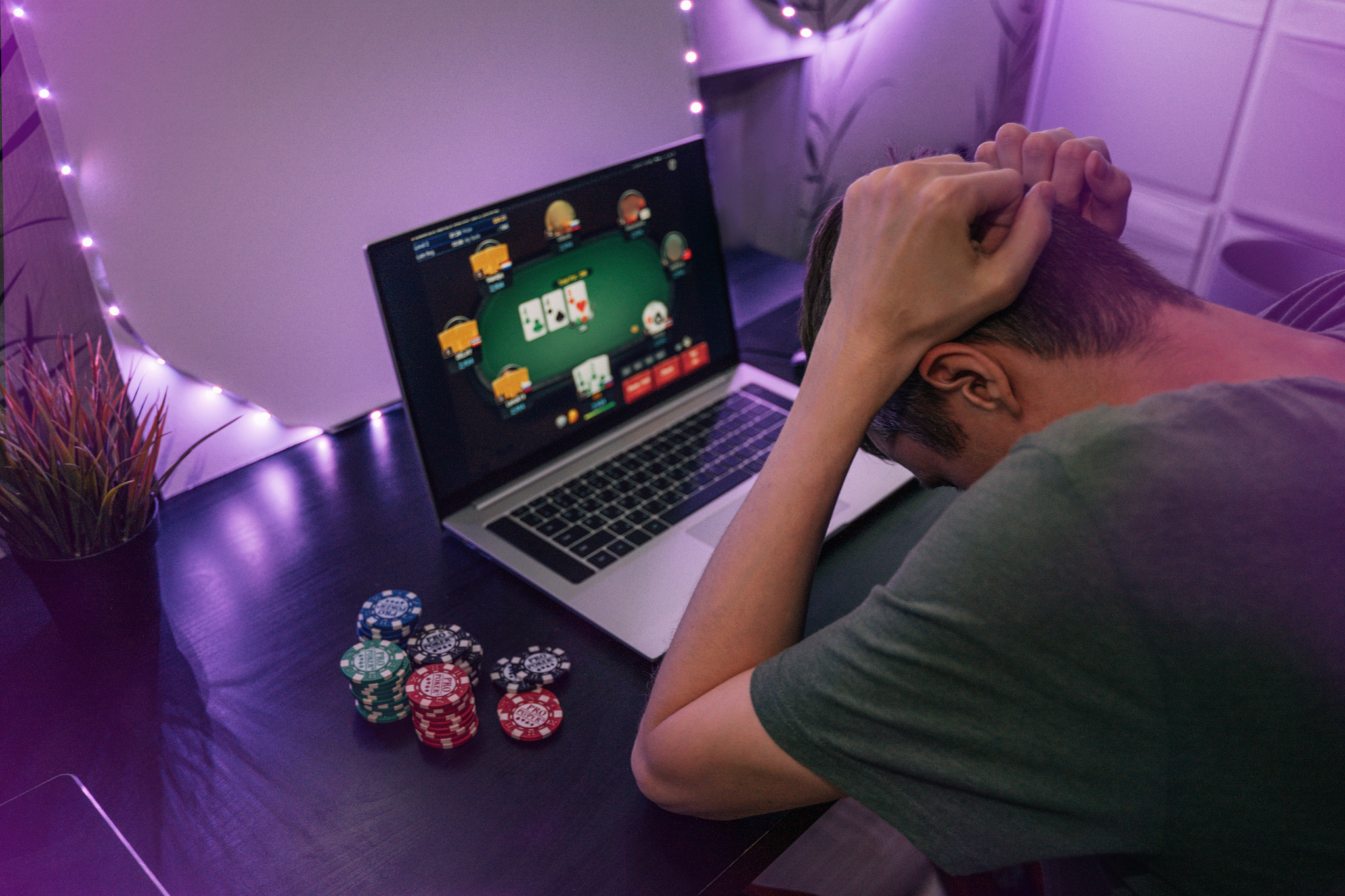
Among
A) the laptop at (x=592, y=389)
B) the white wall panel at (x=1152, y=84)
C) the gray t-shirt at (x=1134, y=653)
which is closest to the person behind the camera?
the gray t-shirt at (x=1134, y=653)

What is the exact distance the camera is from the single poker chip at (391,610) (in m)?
1.01

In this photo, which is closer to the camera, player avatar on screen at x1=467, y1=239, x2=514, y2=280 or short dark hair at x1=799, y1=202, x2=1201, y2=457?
short dark hair at x1=799, y1=202, x2=1201, y2=457

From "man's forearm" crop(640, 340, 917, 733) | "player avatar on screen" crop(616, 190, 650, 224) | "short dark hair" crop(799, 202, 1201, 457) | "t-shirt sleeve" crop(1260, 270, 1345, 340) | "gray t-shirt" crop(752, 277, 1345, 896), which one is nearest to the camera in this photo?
"gray t-shirt" crop(752, 277, 1345, 896)

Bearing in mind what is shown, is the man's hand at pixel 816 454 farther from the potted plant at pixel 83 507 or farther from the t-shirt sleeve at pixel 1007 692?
the potted plant at pixel 83 507

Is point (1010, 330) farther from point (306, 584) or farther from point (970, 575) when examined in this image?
point (306, 584)

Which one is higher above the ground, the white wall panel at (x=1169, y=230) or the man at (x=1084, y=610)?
the man at (x=1084, y=610)

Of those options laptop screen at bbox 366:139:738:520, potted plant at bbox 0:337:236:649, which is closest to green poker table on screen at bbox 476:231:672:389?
laptop screen at bbox 366:139:738:520

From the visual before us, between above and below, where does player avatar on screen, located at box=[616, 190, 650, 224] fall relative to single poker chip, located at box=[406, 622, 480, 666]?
above

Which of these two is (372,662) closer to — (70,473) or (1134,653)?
(70,473)

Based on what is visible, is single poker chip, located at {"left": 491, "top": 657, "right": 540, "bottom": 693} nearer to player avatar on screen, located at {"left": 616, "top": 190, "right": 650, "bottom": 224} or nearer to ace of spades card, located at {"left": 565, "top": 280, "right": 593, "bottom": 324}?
ace of spades card, located at {"left": 565, "top": 280, "right": 593, "bottom": 324}

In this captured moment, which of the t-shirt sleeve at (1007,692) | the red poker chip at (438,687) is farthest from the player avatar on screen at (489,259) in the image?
the t-shirt sleeve at (1007,692)

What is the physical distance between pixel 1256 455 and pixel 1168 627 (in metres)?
0.13

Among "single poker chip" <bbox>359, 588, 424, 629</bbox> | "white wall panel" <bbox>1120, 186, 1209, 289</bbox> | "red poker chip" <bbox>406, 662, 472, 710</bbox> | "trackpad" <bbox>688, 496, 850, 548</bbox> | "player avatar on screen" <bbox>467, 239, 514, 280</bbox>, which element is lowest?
"white wall panel" <bbox>1120, 186, 1209, 289</bbox>

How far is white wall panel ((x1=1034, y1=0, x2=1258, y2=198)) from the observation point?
7.02 ft
